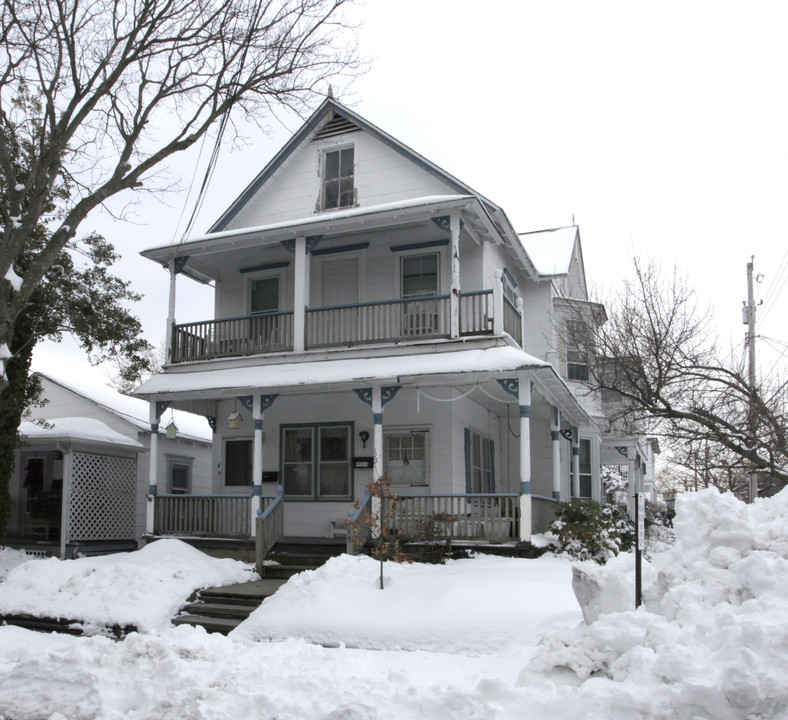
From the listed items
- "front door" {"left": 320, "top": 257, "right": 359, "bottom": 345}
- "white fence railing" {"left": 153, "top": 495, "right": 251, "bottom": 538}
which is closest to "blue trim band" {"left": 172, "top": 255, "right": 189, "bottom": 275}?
"front door" {"left": 320, "top": 257, "right": 359, "bottom": 345}

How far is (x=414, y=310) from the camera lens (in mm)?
15367

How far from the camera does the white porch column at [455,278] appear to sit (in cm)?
1398

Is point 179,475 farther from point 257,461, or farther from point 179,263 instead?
point 257,461

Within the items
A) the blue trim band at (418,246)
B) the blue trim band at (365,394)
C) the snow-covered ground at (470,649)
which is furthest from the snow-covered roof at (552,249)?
the snow-covered ground at (470,649)

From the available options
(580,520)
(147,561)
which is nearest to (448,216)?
(580,520)

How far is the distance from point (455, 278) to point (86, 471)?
9.49 meters

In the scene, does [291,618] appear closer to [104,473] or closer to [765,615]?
[765,615]

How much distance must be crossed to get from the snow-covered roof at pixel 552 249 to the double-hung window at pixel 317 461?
713cm

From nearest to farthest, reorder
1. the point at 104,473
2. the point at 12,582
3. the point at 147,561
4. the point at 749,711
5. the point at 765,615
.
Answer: the point at 749,711 < the point at 765,615 < the point at 12,582 < the point at 147,561 < the point at 104,473

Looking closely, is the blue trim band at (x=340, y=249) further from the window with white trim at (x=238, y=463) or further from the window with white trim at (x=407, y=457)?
the window with white trim at (x=238, y=463)

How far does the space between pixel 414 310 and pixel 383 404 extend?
2462mm

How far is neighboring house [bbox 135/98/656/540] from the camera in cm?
1386

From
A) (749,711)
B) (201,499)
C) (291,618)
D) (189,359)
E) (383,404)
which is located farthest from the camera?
(189,359)

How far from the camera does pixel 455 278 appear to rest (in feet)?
46.3
